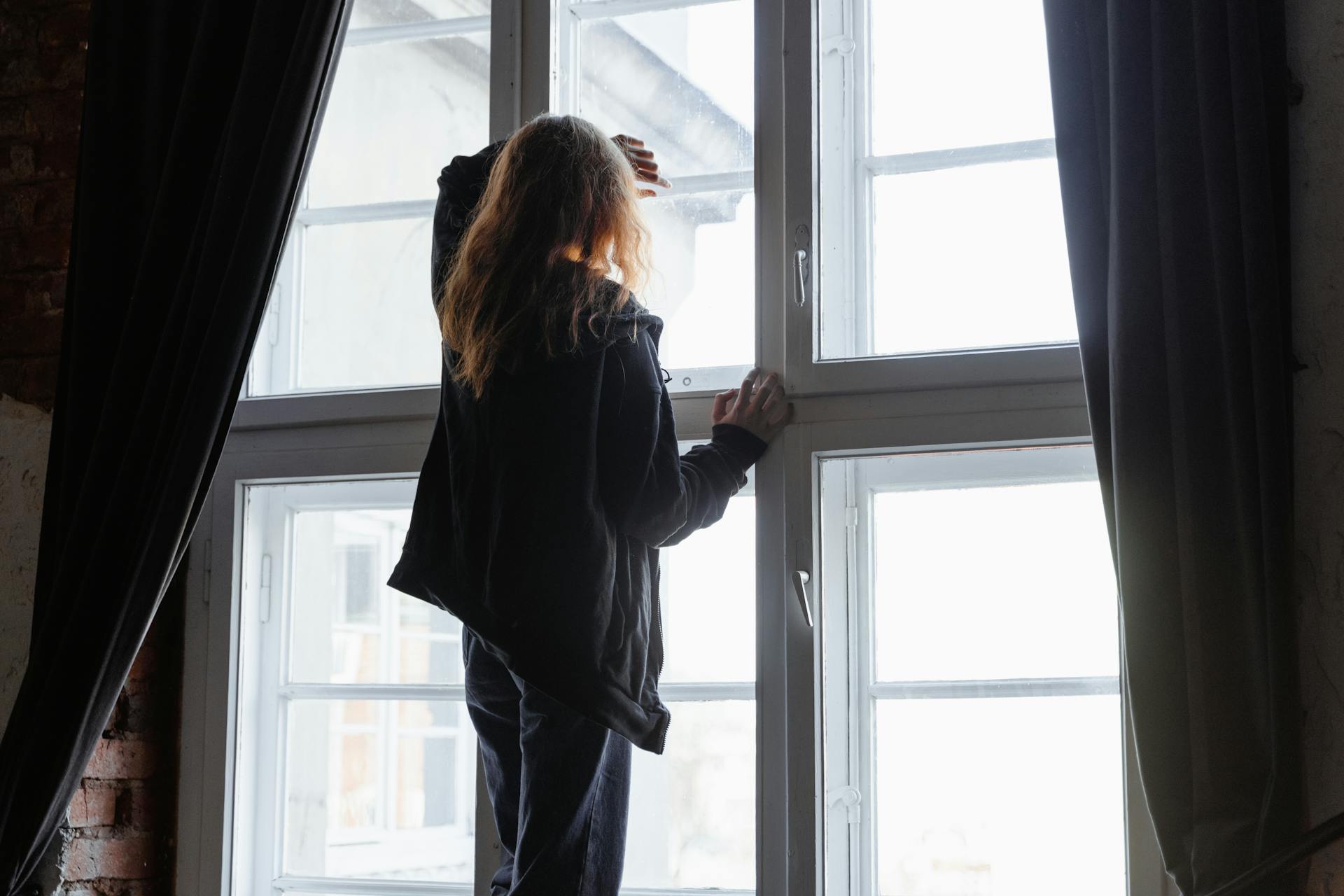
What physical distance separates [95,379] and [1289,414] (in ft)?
6.02

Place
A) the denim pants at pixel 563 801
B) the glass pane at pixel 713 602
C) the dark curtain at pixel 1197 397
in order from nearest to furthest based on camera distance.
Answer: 1. the dark curtain at pixel 1197 397
2. the denim pants at pixel 563 801
3. the glass pane at pixel 713 602

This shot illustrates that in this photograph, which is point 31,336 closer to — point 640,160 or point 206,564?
point 206,564

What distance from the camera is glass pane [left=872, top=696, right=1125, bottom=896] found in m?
1.89

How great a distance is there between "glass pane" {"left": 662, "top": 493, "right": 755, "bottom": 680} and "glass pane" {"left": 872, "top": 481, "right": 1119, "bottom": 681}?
0.21 meters

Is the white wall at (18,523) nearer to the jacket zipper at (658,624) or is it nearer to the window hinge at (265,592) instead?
the window hinge at (265,592)

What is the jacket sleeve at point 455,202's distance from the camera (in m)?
1.97

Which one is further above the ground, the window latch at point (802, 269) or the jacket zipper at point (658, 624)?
the window latch at point (802, 269)

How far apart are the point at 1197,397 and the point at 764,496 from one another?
2.23 ft

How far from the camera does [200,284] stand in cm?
210

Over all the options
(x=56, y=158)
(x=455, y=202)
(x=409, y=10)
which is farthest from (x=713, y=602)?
(x=56, y=158)

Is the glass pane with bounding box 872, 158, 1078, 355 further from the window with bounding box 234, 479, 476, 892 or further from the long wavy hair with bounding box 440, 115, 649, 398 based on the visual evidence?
the window with bounding box 234, 479, 476, 892

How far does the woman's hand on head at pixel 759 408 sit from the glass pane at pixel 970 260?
7.5 inches

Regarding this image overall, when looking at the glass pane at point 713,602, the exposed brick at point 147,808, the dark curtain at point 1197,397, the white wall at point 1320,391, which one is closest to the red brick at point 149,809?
the exposed brick at point 147,808

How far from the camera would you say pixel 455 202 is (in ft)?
6.57
